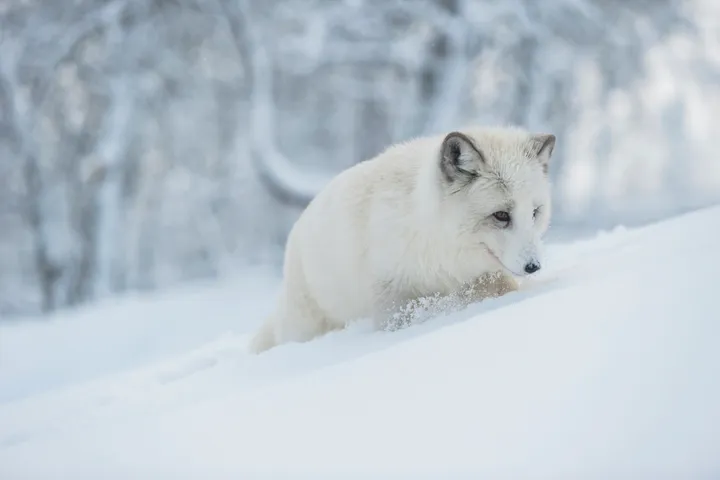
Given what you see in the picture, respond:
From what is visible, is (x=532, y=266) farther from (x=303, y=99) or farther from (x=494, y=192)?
(x=303, y=99)

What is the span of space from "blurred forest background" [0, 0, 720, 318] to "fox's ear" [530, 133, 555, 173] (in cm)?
Answer: 924

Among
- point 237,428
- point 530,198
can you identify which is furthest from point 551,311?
point 530,198

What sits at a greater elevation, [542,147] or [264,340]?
[542,147]

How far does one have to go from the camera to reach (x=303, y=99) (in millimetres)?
18328

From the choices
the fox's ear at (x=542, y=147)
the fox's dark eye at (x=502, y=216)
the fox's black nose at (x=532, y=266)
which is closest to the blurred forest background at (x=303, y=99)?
the fox's ear at (x=542, y=147)

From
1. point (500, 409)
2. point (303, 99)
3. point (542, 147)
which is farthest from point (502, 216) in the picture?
point (303, 99)

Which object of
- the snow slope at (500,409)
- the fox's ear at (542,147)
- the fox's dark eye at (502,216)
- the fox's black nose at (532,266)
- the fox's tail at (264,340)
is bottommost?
the fox's tail at (264,340)

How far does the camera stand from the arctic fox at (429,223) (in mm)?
3473

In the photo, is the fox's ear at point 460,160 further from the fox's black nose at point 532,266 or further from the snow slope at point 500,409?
the snow slope at point 500,409

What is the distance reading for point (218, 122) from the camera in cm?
1933

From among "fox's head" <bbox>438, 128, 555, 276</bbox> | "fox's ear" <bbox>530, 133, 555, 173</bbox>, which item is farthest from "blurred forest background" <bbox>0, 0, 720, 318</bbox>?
"fox's head" <bbox>438, 128, 555, 276</bbox>

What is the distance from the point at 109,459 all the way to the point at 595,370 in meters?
1.29

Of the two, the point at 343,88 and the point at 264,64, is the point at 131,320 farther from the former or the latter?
the point at 343,88

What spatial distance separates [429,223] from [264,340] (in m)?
1.82
